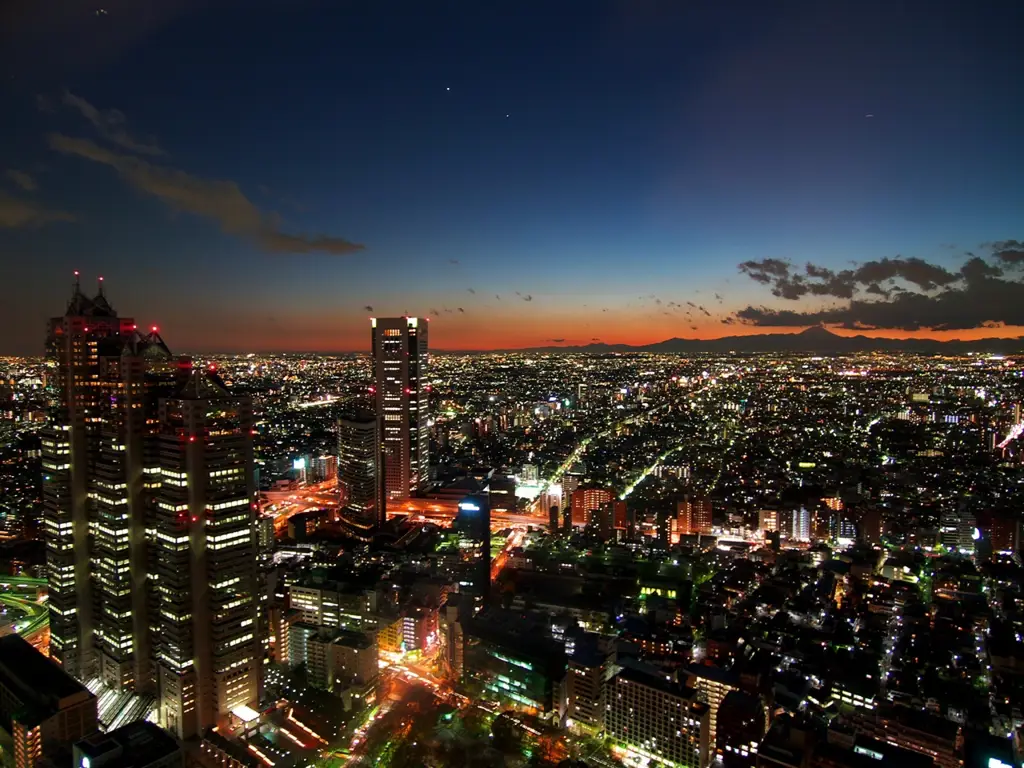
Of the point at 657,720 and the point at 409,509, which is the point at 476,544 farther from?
the point at 657,720

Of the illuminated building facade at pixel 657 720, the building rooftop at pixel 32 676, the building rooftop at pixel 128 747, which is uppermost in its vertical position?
the building rooftop at pixel 32 676

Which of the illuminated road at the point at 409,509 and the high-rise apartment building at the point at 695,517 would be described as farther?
the illuminated road at the point at 409,509

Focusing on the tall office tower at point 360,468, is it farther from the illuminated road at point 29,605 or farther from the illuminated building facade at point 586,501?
the illuminated road at point 29,605

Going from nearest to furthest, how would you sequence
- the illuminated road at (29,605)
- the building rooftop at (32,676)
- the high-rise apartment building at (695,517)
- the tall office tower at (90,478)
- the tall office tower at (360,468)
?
the building rooftop at (32,676) < the tall office tower at (90,478) < the illuminated road at (29,605) < the tall office tower at (360,468) < the high-rise apartment building at (695,517)

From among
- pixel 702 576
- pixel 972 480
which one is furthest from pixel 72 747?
pixel 972 480

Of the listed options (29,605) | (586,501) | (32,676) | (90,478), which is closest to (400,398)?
(586,501)

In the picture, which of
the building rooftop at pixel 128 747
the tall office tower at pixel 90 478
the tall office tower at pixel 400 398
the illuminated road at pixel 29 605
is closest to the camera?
the building rooftop at pixel 128 747

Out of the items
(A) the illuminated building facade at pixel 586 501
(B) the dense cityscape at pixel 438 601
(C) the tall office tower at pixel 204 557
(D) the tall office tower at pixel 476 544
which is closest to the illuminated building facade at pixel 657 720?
(B) the dense cityscape at pixel 438 601
